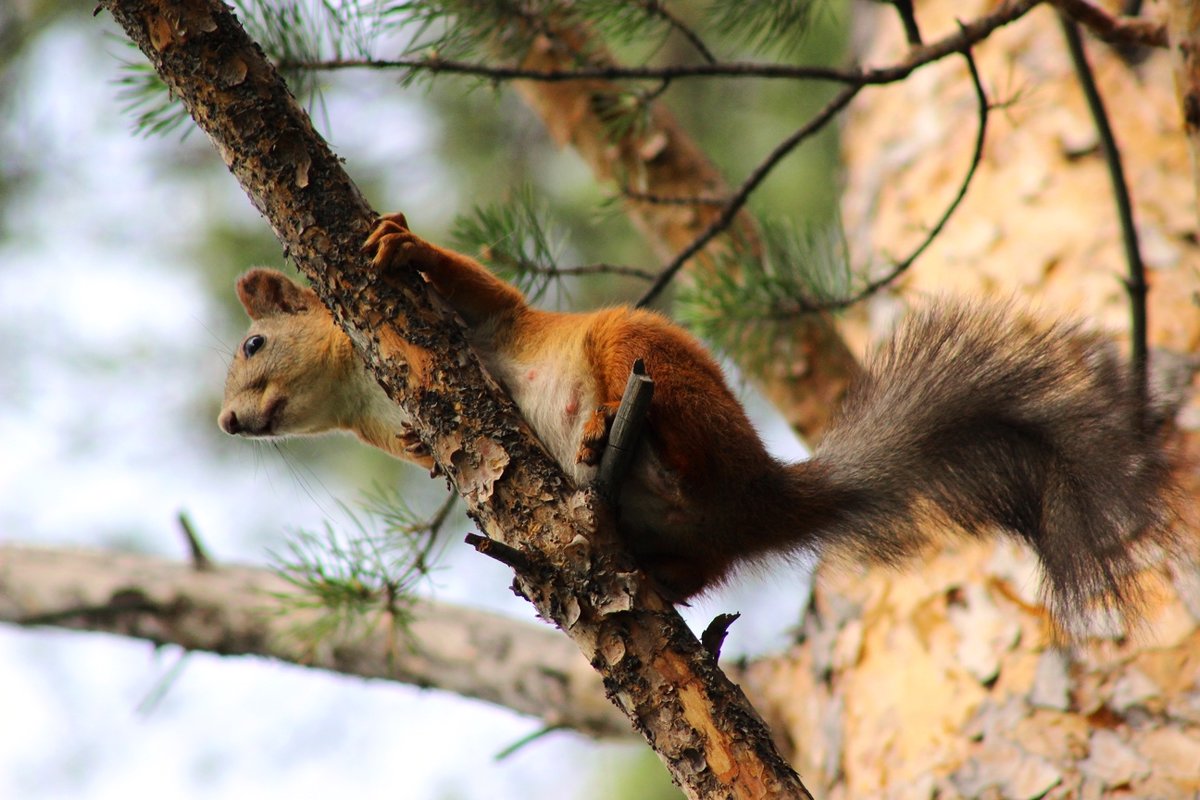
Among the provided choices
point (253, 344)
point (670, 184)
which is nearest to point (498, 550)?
point (253, 344)

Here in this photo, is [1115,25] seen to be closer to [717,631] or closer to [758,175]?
[758,175]

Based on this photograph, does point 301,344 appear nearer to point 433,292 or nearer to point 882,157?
point 433,292

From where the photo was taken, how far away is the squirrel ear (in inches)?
81.1

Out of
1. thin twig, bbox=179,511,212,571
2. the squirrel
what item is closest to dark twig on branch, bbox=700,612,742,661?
the squirrel

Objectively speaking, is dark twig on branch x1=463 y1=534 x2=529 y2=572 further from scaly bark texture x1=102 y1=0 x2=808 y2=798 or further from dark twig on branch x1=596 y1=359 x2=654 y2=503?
dark twig on branch x1=596 y1=359 x2=654 y2=503

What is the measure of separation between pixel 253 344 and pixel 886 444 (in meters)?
1.13

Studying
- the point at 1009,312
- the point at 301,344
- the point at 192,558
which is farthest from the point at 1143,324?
the point at 192,558

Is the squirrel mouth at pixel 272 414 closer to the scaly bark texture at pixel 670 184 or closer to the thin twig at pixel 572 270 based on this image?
the thin twig at pixel 572 270

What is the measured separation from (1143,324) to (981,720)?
0.72m

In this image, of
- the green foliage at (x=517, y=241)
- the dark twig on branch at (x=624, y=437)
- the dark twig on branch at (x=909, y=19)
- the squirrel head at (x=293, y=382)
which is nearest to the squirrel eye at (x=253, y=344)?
the squirrel head at (x=293, y=382)

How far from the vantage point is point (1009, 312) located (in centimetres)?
170

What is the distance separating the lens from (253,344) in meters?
1.98

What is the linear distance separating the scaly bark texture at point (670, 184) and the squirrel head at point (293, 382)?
74 cm

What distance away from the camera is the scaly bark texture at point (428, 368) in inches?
45.8
